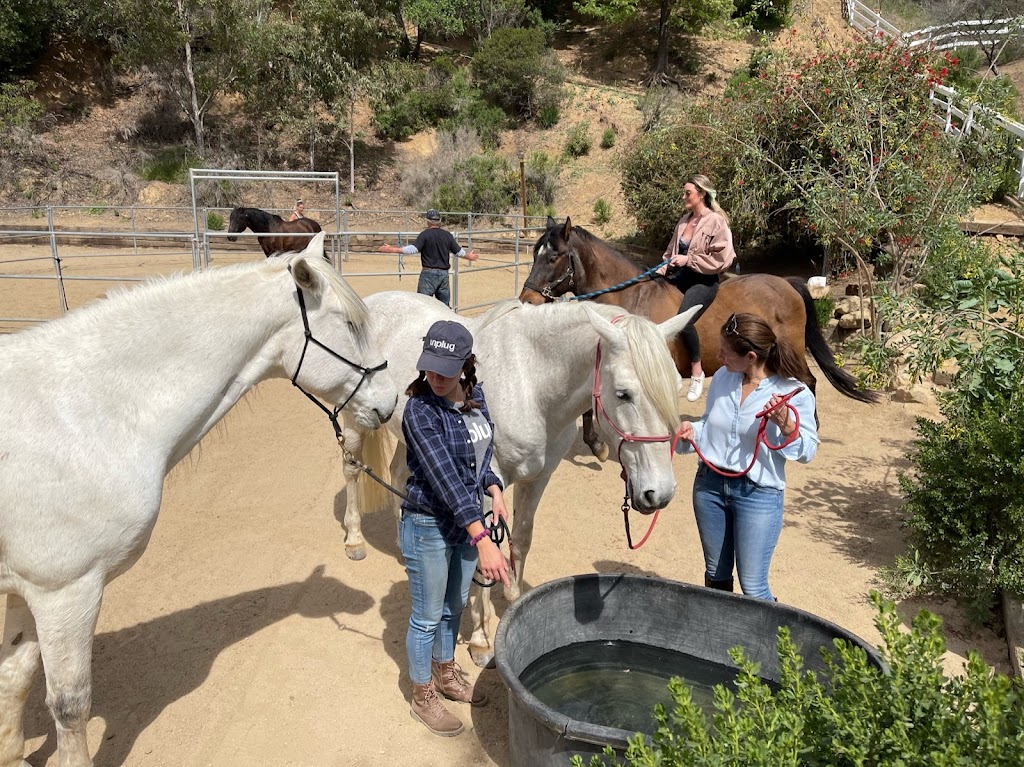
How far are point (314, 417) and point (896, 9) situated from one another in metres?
34.7

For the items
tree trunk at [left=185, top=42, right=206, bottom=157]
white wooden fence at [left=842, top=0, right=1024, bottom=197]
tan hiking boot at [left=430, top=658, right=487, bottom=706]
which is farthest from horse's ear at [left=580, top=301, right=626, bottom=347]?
tree trunk at [left=185, top=42, right=206, bottom=157]

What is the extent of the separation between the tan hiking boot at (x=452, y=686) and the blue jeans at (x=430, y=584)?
0.46 ft

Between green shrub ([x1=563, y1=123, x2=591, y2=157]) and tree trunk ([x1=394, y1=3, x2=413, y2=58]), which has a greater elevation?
tree trunk ([x1=394, y1=3, x2=413, y2=58])

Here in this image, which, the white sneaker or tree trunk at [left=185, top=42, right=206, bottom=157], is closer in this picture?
the white sneaker

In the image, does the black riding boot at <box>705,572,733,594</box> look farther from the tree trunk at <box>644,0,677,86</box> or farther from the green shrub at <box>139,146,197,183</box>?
the tree trunk at <box>644,0,677,86</box>

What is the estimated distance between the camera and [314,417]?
22.0 ft

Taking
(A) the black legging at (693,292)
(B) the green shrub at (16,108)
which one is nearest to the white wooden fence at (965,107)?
(A) the black legging at (693,292)

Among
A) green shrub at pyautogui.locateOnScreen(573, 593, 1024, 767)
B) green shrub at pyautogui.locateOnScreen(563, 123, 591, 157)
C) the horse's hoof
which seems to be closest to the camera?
green shrub at pyautogui.locateOnScreen(573, 593, 1024, 767)

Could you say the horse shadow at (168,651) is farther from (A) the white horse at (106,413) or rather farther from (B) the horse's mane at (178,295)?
(B) the horse's mane at (178,295)

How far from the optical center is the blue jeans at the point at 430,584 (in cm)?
256

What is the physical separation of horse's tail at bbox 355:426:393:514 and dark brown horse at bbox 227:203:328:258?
28.6 feet

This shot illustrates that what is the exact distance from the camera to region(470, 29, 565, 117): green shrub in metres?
28.4

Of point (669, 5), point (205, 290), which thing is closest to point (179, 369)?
point (205, 290)

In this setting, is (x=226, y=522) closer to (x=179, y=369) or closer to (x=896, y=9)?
(x=179, y=369)
